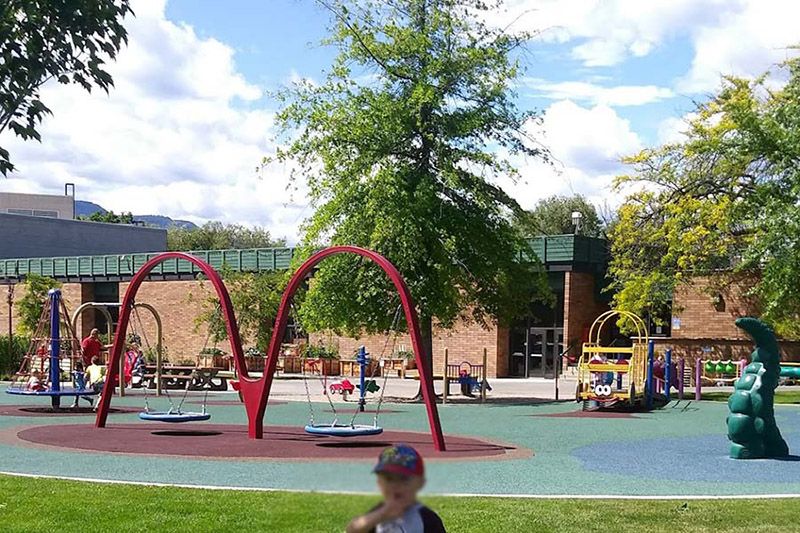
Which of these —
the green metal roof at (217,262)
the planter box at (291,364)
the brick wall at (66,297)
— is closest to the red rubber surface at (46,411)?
the green metal roof at (217,262)

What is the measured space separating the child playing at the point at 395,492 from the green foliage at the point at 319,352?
40365 mm

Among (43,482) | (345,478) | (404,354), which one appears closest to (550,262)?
(404,354)

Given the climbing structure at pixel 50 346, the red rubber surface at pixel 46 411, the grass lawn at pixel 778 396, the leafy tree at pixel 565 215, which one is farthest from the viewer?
the leafy tree at pixel 565 215

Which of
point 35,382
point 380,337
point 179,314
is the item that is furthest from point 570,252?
point 35,382

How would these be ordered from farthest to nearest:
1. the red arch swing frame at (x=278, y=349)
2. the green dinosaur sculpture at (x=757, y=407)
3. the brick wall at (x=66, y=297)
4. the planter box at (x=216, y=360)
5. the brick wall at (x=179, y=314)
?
the brick wall at (x=66, y=297) < the brick wall at (x=179, y=314) < the planter box at (x=216, y=360) < the red arch swing frame at (x=278, y=349) < the green dinosaur sculpture at (x=757, y=407)

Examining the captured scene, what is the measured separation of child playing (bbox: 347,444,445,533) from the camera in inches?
85.3

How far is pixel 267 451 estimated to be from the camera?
47.8 feet

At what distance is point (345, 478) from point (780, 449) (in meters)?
13.8

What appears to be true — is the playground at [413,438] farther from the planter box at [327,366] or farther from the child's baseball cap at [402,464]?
the planter box at [327,366]

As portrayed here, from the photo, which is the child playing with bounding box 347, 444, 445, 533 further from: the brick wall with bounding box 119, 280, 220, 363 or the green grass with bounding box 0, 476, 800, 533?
the brick wall with bounding box 119, 280, 220, 363

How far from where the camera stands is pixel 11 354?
36.2m

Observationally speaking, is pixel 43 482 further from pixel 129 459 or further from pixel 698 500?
pixel 698 500

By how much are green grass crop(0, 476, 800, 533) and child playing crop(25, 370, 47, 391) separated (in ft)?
45.2

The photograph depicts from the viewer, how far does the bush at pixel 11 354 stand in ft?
119
